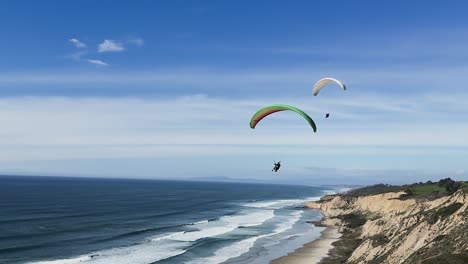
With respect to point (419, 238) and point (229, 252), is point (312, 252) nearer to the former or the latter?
point (229, 252)

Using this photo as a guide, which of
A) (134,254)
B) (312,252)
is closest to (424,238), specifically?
(312,252)

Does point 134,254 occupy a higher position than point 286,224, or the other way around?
point 286,224

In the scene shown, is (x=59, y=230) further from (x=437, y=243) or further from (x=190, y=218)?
(x=437, y=243)

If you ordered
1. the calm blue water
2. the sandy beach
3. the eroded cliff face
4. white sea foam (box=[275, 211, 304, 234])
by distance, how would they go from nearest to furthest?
the eroded cliff face → the sandy beach → the calm blue water → white sea foam (box=[275, 211, 304, 234])

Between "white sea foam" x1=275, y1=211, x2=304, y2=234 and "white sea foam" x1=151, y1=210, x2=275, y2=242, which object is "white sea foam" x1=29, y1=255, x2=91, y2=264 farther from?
"white sea foam" x1=275, y1=211, x2=304, y2=234

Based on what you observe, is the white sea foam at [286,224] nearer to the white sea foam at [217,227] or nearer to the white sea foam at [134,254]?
the white sea foam at [217,227]

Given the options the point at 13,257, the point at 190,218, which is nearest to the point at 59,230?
the point at 13,257

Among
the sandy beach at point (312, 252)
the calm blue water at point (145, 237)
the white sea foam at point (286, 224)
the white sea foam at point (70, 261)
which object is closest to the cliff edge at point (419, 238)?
the sandy beach at point (312, 252)

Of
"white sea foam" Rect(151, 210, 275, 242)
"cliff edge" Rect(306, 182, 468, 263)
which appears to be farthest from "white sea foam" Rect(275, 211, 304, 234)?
"cliff edge" Rect(306, 182, 468, 263)
